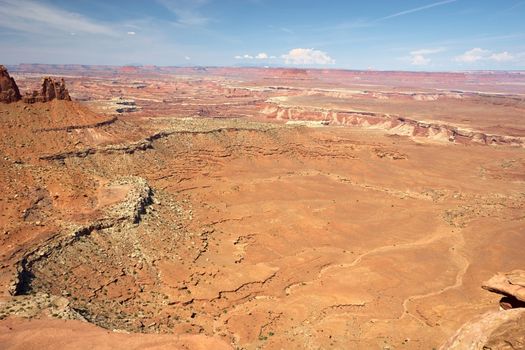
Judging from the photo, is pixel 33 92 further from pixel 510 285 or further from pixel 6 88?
pixel 510 285

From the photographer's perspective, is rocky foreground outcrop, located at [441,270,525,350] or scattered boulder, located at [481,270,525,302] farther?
scattered boulder, located at [481,270,525,302]

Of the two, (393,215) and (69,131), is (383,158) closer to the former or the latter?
(393,215)

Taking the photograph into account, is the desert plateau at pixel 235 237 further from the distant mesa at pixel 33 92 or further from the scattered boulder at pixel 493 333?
the distant mesa at pixel 33 92

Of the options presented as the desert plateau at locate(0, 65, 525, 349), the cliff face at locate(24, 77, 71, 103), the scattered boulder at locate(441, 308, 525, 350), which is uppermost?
the cliff face at locate(24, 77, 71, 103)

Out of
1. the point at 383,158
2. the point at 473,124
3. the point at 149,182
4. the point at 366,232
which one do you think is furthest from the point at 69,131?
the point at 473,124

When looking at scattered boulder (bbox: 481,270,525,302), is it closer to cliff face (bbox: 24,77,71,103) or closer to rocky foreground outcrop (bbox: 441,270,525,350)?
rocky foreground outcrop (bbox: 441,270,525,350)

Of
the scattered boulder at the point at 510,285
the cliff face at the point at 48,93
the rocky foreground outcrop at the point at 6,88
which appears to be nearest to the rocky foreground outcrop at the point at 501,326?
the scattered boulder at the point at 510,285

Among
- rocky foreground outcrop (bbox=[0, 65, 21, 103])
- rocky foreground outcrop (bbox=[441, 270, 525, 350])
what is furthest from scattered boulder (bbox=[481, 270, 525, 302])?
rocky foreground outcrop (bbox=[0, 65, 21, 103])

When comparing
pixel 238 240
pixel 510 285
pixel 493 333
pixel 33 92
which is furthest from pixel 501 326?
pixel 33 92
